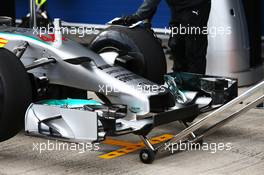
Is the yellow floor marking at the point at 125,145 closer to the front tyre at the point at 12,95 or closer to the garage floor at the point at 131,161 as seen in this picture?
the garage floor at the point at 131,161

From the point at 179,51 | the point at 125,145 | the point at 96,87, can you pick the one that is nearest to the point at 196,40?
the point at 179,51

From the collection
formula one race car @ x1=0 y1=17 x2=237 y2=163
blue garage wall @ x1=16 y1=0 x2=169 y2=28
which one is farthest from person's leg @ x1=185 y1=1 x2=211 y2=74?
blue garage wall @ x1=16 y1=0 x2=169 y2=28

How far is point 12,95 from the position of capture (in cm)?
574

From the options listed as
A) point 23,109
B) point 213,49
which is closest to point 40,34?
point 23,109

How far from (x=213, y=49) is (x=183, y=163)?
125 inches

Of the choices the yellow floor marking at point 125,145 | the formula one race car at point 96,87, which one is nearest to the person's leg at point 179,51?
the formula one race car at point 96,87

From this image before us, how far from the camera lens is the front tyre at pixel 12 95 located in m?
5.73

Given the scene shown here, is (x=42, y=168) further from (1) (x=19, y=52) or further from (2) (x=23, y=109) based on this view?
(1) (x=19, y=52)

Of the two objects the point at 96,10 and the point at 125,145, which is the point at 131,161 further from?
the point at 96,10

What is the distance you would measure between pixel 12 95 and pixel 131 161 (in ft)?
3.73

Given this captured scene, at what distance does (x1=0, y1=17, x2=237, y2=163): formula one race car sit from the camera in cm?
570

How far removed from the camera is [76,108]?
5875mm

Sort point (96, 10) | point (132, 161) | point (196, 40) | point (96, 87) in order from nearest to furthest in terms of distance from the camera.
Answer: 1. point (132, 161)
2. point (96, 87)
3. point (196, 40)
4. point (96, 10)

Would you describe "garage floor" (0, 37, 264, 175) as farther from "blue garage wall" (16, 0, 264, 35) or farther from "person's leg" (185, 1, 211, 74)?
"blue garage wall" (16, 0, 264, 35)
